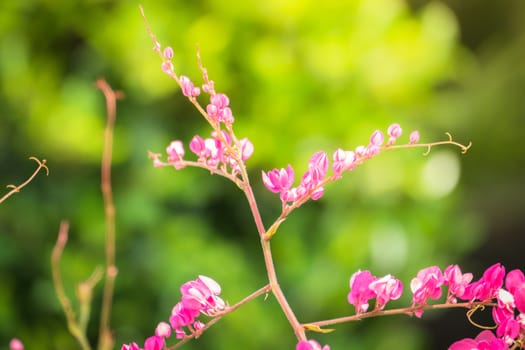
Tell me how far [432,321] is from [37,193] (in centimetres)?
99

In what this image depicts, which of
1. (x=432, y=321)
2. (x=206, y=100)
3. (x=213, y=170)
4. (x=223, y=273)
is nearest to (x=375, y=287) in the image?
(x=213, y=170)

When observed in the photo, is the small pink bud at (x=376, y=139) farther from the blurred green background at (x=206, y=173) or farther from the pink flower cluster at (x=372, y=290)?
the blurred green background at (x=206, y=173)

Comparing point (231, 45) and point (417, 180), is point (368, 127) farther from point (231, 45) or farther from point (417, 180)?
point (231, 45)

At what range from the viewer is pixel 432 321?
5.91ft

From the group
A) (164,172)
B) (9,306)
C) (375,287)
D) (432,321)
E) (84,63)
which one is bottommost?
(432,321)

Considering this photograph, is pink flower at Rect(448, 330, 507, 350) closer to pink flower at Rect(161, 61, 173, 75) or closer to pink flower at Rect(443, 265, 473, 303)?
pink flower at Rect(443, 265, 473, 303)

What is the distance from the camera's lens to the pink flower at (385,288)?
0.97ft

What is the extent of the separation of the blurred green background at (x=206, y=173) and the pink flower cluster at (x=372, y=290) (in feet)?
2.85

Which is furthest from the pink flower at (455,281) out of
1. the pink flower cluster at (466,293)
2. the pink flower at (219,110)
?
the pink flower at (219,110)

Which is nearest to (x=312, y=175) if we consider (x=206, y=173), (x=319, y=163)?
(x=319, y=163)

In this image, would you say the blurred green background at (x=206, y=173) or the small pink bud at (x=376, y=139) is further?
the blurred green background at (x=206, y=173)

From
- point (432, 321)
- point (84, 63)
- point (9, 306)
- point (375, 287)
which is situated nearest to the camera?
point (375, 287)

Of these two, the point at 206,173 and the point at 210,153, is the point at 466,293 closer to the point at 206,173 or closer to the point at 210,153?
the point at 210,153

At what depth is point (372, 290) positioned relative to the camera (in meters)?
0.30
